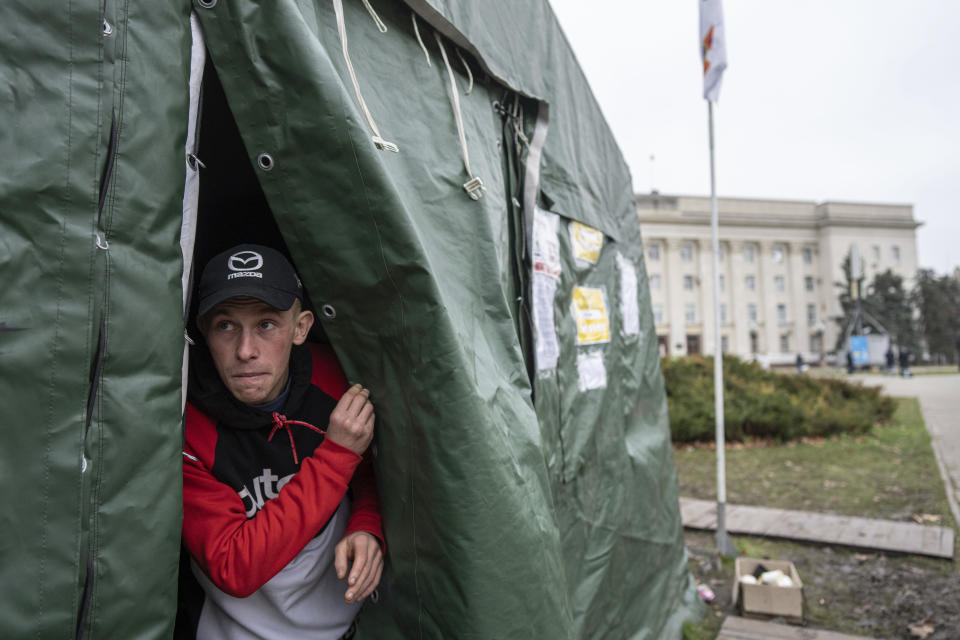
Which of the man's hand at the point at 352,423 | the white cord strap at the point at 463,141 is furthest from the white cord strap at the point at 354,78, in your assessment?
the man's hand at the point at 352,423

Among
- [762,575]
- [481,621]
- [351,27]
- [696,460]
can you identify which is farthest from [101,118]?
[696,460]

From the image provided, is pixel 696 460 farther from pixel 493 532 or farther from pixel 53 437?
pixel 53 437

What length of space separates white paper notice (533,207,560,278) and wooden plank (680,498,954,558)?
392 centimetres

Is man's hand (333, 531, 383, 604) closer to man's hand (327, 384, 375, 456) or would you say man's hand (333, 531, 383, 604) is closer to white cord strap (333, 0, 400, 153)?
man's hand (327, 384, 375, 456)

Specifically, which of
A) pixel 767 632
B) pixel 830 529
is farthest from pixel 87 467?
pixel 830 529

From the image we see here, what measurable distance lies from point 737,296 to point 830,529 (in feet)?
179

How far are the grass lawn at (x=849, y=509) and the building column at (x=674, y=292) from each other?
142ft

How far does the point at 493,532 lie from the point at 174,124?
124cm

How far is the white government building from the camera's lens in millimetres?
53375

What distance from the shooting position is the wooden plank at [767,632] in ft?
10.9

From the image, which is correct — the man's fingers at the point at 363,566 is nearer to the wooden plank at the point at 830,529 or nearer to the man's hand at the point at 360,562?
the man's hand at the point at 360,562

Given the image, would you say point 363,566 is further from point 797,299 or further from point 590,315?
point 797,299

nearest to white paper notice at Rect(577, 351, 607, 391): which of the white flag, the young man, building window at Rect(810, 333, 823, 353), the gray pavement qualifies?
the young man

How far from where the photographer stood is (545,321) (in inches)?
105
